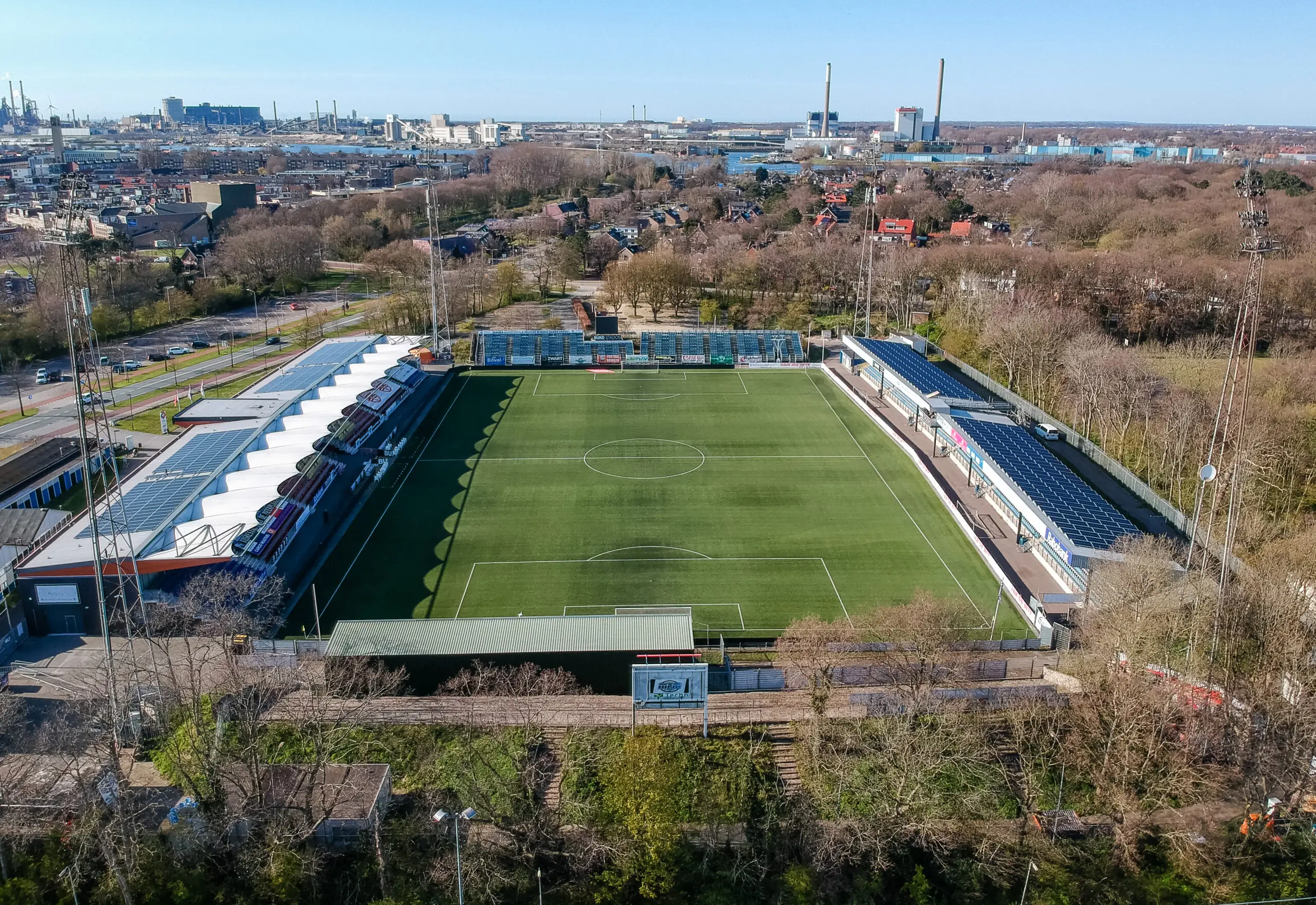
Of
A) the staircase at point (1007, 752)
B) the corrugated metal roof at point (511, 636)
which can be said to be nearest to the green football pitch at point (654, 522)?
the staircase at point (1007, 752)

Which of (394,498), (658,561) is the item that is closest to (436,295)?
(394,498)

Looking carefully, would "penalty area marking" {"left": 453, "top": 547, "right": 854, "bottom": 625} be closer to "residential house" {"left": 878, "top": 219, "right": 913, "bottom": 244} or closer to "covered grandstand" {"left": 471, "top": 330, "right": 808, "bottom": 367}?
"covered grandstand" {"left": 471, "top": 330, "right": 808, "bottom": 367}

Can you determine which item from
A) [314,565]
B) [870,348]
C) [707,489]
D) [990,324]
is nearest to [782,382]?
[870,348]

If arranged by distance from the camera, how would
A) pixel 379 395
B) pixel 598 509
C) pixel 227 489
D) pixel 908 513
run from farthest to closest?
pixel 379 395
pixel 598 509
pixel 908 513
pixel 227 489

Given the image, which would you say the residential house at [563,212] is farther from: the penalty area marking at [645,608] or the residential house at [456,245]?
the penalty area marking at [645,608]

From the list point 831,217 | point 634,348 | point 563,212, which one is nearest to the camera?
point 634,348

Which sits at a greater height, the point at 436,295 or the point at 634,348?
the point at 436,295

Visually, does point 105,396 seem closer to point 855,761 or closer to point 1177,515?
point 855,761

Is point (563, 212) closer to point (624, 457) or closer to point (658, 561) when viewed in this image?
point (624, 457)

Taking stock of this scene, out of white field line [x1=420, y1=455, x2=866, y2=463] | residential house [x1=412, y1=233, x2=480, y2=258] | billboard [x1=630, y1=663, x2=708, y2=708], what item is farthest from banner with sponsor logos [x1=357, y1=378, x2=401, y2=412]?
residential house [x1=412, y1=233, x2=480, y2=258]
